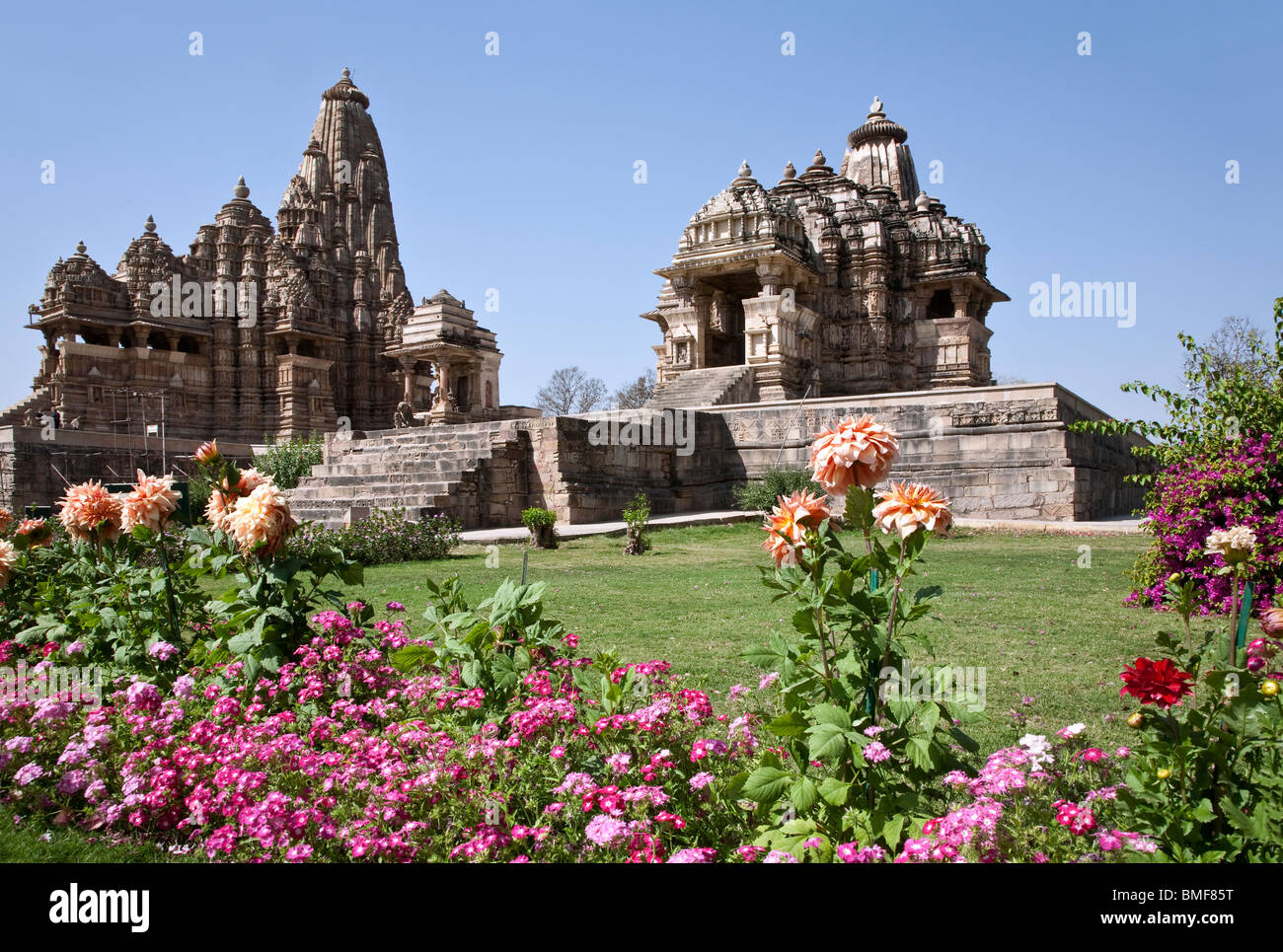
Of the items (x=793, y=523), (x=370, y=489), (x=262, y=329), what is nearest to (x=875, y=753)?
(x=793, y=523)

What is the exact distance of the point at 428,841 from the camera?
2.38 meters

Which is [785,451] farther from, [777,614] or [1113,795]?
[1113,795]

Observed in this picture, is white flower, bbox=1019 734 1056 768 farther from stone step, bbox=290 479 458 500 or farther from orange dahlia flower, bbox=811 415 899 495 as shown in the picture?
stone step, bbox=290 479 458 500

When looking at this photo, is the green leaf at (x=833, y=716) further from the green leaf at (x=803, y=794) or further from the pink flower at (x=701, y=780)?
the pink flower at (x=701, y=780)

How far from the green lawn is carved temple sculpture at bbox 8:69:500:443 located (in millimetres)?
19732

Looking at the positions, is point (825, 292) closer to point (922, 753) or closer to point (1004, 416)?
point (1004, 416)

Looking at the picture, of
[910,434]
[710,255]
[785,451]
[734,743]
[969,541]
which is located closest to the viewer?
[734,743]

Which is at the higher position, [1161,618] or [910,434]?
[910,434]

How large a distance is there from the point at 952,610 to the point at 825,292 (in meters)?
21.7

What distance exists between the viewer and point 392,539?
11.1 metres

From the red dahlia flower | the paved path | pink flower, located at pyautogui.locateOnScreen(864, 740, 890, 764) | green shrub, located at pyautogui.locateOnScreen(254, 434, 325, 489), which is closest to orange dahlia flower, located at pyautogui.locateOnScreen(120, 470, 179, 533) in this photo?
pink flower, located at pyautogui.locateOnScreen(864, 740, 890, 764)
